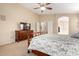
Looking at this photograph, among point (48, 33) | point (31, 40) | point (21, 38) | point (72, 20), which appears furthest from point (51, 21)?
point (21, 38)

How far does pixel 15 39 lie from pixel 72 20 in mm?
971

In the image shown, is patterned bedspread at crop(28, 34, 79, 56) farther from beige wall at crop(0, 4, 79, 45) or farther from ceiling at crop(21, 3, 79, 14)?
ceiling at crop(21, 3, 79, 14)

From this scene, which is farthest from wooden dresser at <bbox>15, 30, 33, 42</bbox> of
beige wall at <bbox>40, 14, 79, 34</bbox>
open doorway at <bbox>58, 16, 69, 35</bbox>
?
open doorway at <bbox>58, 16, 69, 35</bbox>

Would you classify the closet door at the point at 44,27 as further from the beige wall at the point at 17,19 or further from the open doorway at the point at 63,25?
the open doorway at the point at 63,25

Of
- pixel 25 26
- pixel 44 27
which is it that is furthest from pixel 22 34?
pixel 44 27

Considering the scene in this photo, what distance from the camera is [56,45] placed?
5.84 ft

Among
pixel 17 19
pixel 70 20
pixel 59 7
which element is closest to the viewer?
pixel 59 7

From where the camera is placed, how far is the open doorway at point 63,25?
185 cm

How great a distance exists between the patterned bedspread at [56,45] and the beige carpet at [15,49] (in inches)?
4.8

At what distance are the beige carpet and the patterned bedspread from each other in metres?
0.12

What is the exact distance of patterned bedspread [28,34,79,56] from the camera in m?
1.71

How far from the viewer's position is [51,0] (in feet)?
5.20

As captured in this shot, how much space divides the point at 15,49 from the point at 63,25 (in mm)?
853

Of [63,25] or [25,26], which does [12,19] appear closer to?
[25,26]
